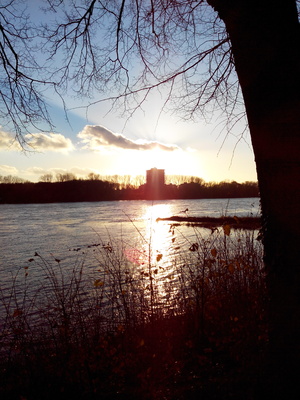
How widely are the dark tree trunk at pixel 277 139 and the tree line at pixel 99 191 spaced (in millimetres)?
111731

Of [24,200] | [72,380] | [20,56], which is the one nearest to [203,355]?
[72,380]

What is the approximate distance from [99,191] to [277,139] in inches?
5010

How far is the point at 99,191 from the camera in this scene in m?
128

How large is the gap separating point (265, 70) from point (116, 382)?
3419mm

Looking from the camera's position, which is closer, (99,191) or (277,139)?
(277,139)

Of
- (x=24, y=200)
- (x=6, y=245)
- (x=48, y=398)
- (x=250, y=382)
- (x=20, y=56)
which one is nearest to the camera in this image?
(x=250, y=382)

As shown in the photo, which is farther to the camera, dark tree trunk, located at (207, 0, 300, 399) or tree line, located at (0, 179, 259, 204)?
tree line, located at (0, 179, 259, 204)

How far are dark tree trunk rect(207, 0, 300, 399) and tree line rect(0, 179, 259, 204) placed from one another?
367ft

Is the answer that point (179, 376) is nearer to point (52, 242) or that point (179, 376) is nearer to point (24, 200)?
point (52, 242)

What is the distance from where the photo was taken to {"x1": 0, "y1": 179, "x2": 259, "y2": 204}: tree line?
379 feet

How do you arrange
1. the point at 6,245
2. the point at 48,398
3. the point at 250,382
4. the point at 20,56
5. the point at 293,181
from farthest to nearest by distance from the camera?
1. the point at 6,245
2. the point at 20,56
3. the point at 48,398
4. the point at 250,382
5. the point at 293,181

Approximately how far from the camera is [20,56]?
3.94 metres

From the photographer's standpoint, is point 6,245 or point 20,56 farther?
point 6,245

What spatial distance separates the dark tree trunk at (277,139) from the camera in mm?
2182
